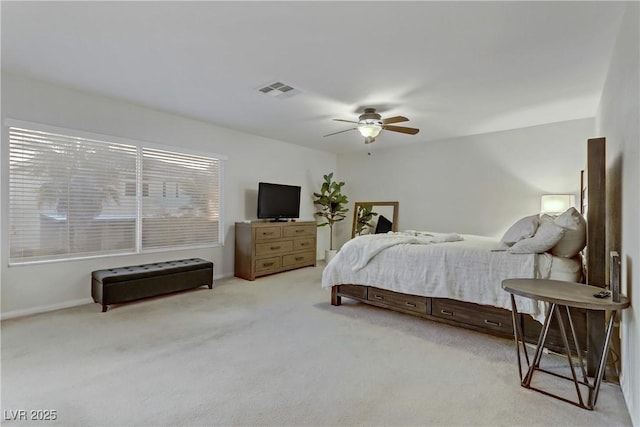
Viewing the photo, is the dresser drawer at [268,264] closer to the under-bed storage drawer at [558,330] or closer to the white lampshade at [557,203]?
the under-bed storage drawer at [558,330]

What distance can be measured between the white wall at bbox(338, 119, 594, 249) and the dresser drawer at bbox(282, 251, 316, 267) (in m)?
1.83

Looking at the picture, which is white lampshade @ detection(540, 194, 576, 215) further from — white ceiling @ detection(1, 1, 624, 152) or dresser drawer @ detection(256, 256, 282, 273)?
dresser drawer @ detection(256, 256, 282, 273)

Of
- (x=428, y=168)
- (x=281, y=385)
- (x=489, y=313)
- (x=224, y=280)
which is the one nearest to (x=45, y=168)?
(x=224, y=280)

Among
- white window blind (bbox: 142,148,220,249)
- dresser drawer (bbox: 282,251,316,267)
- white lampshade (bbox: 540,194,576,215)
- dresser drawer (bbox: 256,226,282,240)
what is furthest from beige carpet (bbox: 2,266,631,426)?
white lampshade (bbox: 540,194,576,215)

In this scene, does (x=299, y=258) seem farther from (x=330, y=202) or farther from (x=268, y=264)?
(x=330, y=202)

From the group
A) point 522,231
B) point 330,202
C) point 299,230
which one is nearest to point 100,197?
point 299,230

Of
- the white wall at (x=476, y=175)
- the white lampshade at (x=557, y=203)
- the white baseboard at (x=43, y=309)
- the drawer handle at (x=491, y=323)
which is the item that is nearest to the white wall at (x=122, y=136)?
the white baseboard at (x=43, y=309)

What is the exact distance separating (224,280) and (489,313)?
3758mm

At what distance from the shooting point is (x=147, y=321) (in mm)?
3113

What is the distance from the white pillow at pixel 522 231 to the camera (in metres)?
2.61

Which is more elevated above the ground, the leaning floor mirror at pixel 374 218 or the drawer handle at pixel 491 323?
the leaning floor mirror at pixel 374 218

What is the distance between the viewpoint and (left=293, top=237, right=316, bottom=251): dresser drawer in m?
5.70

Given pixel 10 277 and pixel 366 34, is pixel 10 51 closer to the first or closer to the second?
pixel 10 277

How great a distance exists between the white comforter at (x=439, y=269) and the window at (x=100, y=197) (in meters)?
2.46
